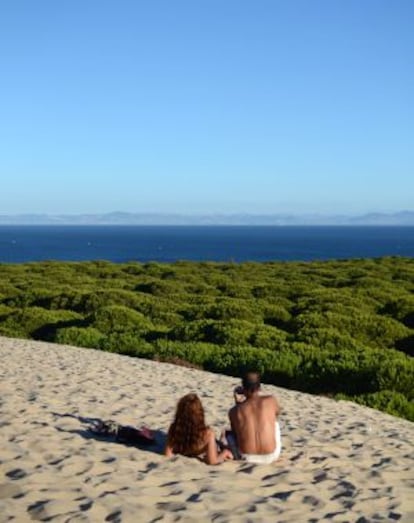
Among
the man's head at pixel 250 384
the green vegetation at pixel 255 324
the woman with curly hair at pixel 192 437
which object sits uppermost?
the man's head at pixel 250 384

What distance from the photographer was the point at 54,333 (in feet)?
81.7

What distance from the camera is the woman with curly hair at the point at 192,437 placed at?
9414 millimetres

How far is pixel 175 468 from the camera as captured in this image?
9086mm

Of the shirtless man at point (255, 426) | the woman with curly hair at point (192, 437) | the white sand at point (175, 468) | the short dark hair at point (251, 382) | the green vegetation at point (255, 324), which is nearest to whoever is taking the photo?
the white sand at point (175, 468)

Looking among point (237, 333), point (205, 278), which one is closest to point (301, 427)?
point (237, 333)

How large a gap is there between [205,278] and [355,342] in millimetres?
18870

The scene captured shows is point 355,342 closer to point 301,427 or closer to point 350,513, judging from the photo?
point 301,427

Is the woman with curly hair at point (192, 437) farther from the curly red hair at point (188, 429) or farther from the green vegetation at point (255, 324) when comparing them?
the green vegetation at point (255, 324)

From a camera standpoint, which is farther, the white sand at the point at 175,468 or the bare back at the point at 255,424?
the bare back at the point at 255,424

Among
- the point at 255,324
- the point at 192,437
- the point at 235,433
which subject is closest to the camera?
the point at 192,437

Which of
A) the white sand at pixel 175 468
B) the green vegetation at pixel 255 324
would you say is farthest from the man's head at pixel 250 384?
the green vegetation at pixel 255 324

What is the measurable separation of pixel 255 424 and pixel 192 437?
0.82 metres

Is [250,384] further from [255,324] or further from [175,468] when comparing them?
[255,324]

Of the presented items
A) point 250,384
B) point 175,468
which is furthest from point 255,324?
point 175,468
